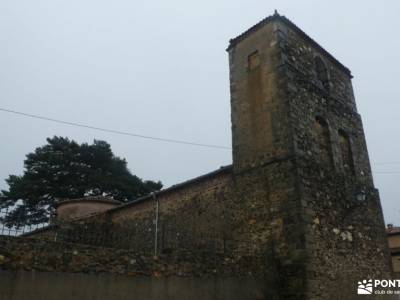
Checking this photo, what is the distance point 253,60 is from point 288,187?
5.04 metres

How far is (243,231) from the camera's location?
36.5ft

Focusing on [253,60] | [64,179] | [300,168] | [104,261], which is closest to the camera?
[104,261]

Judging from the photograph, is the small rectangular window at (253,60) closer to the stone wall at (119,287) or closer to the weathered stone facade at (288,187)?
the weathered stone facade at (288,187)

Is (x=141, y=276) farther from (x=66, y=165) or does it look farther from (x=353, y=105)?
(x=66, y=165)

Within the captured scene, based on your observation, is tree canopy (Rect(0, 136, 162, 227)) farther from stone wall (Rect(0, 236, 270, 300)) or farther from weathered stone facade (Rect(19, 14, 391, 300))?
Result: stone wall (Rect(0, 236, 270, 300))

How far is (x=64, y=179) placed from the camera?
32750 millimetres

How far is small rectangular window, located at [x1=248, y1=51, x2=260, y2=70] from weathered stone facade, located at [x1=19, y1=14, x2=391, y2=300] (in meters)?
0.04

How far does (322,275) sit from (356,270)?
70.9 inches

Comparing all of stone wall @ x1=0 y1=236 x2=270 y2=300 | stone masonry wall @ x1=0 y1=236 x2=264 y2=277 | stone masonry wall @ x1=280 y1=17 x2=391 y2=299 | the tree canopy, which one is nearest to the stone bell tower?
stone masonry wall @ x1=280 y1=17 x2=391 y2=299

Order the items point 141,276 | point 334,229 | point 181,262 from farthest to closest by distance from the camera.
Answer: point 334,229
point 181,262
point 141,276

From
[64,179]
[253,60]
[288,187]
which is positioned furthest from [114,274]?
[64,179]

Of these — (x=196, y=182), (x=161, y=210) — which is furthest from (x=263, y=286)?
(x=161, y=210)

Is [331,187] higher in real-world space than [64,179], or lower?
lower

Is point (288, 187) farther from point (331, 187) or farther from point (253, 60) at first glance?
point (253, 60)
